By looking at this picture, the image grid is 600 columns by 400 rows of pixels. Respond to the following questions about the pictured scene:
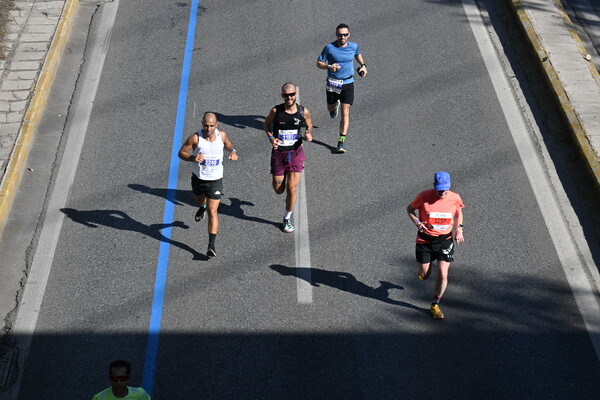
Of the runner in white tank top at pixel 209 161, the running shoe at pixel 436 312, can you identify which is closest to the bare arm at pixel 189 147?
the runner in white tank top at pixel 209 161

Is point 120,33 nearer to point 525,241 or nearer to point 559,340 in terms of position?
point 525,241

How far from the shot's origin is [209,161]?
33.0ft

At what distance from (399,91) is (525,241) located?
4.06 m

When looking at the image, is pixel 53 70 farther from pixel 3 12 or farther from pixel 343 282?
pixel 343 282

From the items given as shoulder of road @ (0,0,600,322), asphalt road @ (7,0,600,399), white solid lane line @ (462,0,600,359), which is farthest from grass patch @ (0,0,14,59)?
white solid lane line @ (462,0,600,359)

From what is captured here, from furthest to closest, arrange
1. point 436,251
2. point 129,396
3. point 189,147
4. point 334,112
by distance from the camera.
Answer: point 334,112 → point 189,147 → point 436,251 → point 129,396

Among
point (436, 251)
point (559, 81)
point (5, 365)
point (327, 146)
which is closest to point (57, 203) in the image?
point (5, 365)

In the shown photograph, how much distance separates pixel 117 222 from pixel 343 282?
318cm

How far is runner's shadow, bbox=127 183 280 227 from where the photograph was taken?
1124 centimetres

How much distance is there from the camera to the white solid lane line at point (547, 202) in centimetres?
1000

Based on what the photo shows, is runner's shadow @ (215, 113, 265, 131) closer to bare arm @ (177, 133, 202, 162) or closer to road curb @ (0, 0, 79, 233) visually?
road curb @ (0, 0, 79, 233)

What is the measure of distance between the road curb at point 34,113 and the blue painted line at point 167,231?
6.97 feet

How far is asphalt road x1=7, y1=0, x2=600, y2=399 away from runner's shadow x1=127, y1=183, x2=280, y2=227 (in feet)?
0.09

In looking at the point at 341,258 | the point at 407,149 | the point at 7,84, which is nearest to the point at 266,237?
the point at 341,258
